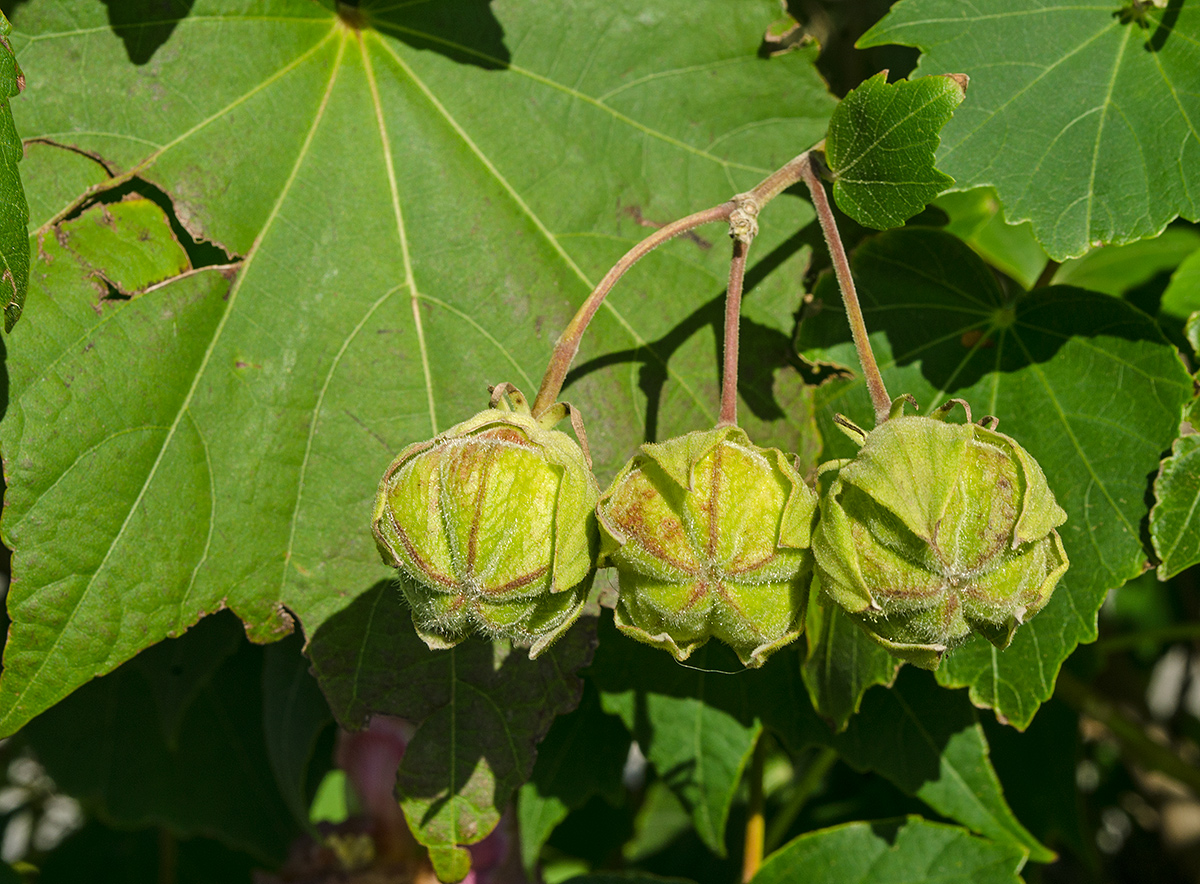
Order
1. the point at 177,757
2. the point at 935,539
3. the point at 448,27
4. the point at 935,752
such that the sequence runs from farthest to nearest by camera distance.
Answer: the point at 177,757 → the point at 935,752 → the point at 448,27 → the point at 935,539

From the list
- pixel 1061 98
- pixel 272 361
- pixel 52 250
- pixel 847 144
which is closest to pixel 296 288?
pixel 272 361

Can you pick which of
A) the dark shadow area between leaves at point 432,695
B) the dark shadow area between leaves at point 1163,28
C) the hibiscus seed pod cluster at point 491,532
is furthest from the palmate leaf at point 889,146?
the dark shadow area between leaves at point 432,695

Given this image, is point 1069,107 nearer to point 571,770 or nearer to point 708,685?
point 708,685

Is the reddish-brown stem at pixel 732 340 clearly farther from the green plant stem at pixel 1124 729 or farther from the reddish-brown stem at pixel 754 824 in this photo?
the green plant stem at pixel 1124 729

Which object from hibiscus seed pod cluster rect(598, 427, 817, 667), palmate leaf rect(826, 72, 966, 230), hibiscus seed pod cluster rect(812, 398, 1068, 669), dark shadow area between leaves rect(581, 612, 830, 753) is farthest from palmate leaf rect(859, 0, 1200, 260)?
dark shadow area between leaves rect(581, 612, 830, 753)

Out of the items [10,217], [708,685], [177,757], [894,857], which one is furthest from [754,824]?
[10,217]

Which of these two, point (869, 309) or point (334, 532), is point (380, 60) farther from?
point (869, 309)
